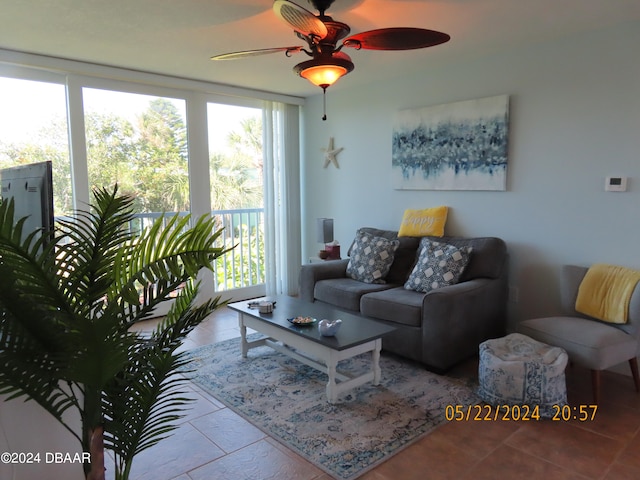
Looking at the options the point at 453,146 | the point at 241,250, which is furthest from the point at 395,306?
the point at 241,250

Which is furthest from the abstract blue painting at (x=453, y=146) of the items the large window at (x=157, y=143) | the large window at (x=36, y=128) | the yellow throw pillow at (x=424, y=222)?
the large window at (x=36, y=128)

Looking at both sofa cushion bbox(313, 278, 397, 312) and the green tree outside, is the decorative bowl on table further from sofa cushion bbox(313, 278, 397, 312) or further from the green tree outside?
the green tree outside

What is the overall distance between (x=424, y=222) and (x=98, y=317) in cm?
313

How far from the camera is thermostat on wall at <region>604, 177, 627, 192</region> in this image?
9.39ft

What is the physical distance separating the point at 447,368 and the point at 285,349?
1.15m

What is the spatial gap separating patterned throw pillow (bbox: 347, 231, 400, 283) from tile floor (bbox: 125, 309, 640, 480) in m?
1.57

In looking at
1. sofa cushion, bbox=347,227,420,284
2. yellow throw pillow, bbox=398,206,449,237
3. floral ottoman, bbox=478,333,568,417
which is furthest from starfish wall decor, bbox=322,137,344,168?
floral ottoman, bbox=478,333,568,417

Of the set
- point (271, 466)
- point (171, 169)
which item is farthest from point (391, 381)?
point (171, 169)

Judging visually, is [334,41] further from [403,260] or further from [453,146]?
[403,260]

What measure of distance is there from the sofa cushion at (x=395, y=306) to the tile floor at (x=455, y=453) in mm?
807

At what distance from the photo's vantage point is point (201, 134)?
14.8ft

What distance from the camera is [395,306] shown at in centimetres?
313

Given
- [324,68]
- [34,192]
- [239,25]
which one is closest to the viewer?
[34,192]

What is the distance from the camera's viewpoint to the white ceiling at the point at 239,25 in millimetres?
2447
